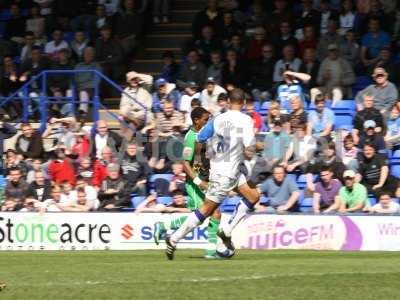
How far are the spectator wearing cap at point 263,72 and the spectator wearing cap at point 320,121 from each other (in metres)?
1.70

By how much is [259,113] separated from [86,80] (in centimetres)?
396

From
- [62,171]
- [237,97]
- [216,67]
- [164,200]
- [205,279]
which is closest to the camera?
[205,279]

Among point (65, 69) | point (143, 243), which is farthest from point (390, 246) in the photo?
point (65, 69)

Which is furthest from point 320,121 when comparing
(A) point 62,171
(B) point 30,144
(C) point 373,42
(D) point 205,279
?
(D) point 205,279

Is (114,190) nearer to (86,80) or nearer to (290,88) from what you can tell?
(86,80)

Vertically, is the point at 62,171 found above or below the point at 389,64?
below

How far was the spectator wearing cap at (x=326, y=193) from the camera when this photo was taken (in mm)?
19266

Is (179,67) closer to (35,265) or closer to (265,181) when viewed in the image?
(265,181)

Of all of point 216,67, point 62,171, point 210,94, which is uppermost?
point 216,67

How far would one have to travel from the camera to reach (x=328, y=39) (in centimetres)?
2181

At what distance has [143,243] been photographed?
19.6m

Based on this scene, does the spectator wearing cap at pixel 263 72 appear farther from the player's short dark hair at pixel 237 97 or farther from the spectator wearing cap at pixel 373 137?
the player's short dark hair at pixel 237 97

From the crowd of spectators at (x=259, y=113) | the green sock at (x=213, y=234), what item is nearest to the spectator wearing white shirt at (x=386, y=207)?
the crowd of spectators at (x=259, y=113)

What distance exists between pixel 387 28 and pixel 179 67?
4302 mm
